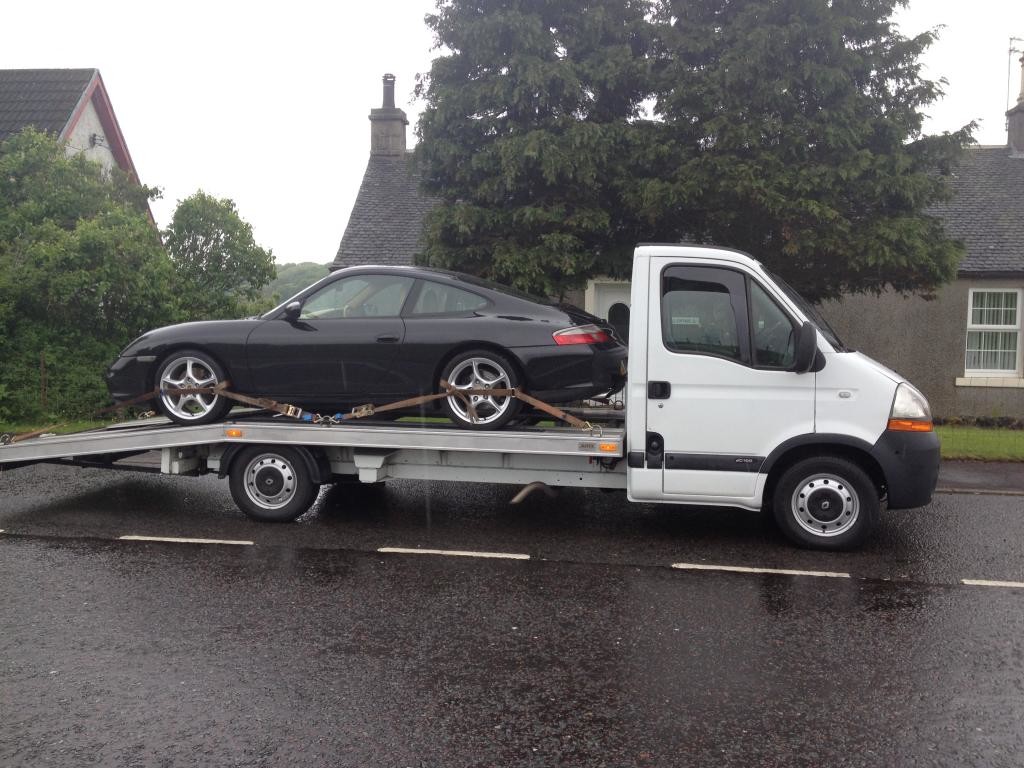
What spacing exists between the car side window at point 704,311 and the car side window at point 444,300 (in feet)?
4.96

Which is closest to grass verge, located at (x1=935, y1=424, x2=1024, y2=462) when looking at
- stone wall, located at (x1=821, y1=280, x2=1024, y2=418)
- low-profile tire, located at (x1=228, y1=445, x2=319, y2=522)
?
stone wall, located at (x1=821, y1=280, x2=1024, y2=418)

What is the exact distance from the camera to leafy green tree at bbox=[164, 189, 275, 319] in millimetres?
16688

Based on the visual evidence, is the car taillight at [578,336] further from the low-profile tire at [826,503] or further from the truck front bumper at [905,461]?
the truck front bumper at [905,461]

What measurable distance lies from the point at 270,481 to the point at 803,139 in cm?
812

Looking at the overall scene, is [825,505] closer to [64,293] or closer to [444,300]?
[444,300]

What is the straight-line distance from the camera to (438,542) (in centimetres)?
722

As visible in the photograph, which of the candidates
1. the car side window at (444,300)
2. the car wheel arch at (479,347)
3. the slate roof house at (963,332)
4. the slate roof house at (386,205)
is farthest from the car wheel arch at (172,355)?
the slate roof house at (963,332)

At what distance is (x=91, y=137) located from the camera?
78.9 feet

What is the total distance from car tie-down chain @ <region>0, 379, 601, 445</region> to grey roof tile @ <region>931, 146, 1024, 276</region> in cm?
1287

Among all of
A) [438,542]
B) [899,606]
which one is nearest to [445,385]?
[438,542]

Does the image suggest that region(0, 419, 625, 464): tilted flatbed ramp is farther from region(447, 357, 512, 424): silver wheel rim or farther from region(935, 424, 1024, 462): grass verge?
region(935, 424, 1024, 462): grass verge

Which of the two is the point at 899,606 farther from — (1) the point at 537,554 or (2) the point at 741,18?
(2) the point at 741,18

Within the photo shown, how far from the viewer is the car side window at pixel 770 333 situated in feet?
22.0

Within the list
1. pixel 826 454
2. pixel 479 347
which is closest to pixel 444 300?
pixel 479 347
